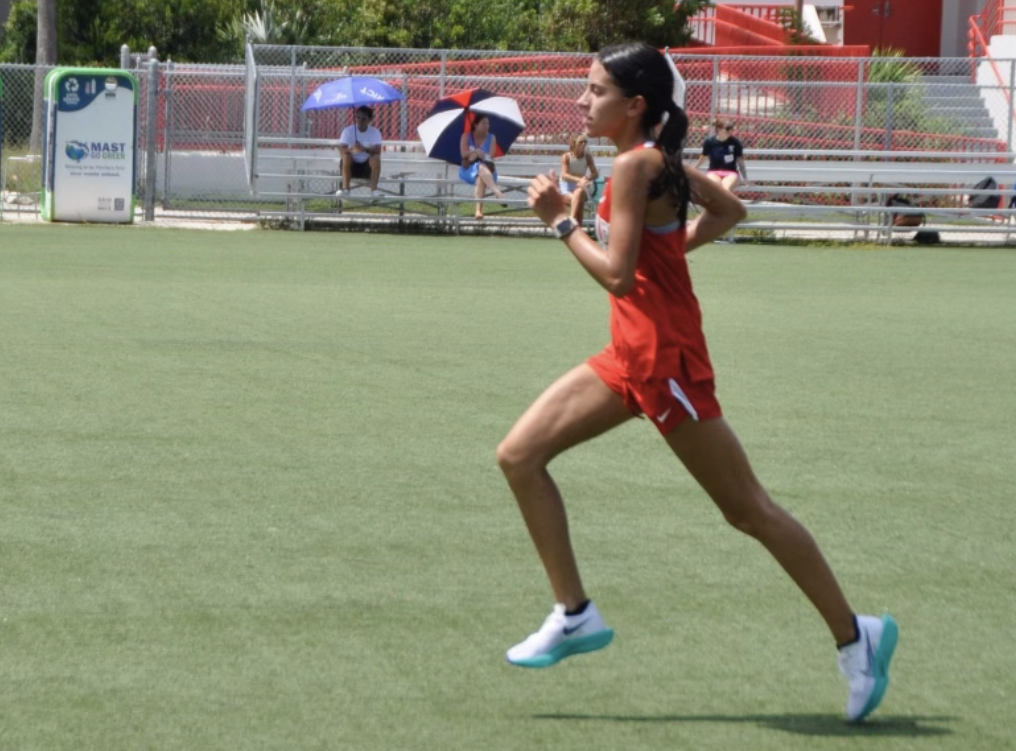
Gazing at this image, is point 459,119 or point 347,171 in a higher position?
point 459,119

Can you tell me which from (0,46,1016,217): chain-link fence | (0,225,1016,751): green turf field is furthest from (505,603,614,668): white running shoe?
(0,46,1016,217): chain-link fence

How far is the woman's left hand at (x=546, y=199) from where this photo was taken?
4477 millimetres

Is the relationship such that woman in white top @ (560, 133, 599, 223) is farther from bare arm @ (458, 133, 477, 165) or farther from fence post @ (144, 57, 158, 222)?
fence post @ (144, 57, 158, 222)

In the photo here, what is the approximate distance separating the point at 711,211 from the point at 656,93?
0.42m

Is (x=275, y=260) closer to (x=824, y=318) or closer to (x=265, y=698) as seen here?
(x=824, y=318)

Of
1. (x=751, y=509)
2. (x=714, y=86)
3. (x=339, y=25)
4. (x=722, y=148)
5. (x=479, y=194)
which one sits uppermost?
(x=339, y=25)

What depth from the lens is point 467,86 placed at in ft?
82.4

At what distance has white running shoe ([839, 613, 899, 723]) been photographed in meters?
4.50

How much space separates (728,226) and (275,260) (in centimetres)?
1388

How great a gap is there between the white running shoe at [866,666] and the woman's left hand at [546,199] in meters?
1.34

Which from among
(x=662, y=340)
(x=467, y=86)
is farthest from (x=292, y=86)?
(x=662, y=340)

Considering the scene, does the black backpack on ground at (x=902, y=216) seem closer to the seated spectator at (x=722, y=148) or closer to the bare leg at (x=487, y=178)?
the seated spectator at (x=722, y=148)

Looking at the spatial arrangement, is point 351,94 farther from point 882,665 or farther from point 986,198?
point 882,665

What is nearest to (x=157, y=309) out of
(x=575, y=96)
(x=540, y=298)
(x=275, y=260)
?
(x=540, y=298)
